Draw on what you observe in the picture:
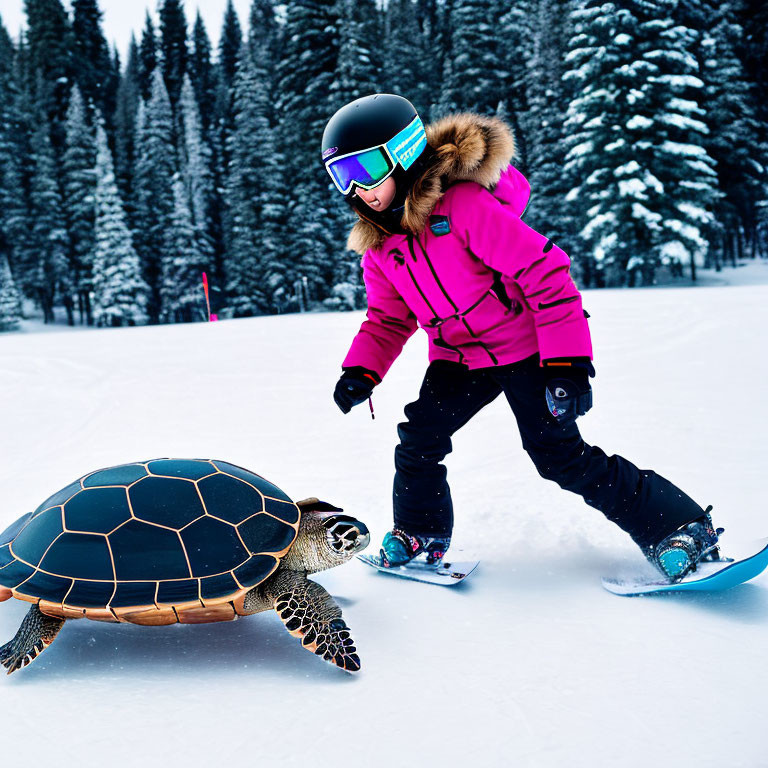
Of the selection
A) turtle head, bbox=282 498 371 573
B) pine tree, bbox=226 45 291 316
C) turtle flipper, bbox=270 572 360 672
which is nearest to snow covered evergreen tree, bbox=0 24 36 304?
pine tree, bbox=226 45 291 316

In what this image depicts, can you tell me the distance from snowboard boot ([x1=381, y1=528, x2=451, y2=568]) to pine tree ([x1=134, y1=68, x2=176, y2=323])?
35.4 m

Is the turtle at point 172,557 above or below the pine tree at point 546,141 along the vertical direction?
below

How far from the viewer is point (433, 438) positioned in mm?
2590

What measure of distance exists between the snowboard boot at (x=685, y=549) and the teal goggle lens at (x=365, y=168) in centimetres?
159

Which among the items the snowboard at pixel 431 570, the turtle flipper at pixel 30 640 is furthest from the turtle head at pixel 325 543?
the turtle flipper at pixel 30 640

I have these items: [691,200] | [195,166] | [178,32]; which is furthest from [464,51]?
[178,32]

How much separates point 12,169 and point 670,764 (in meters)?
42.8

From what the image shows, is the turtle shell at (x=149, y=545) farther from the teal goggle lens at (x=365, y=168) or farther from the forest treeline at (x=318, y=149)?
the forest treeline at (x=318, y=149)

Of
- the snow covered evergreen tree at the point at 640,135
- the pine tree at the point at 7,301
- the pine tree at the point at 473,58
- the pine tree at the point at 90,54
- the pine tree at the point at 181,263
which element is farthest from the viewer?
the pine tree at the point at 90,54

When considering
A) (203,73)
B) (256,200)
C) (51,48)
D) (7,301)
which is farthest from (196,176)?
(51,48)

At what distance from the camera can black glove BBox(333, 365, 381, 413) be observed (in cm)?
262

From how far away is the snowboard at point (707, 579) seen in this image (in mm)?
2059

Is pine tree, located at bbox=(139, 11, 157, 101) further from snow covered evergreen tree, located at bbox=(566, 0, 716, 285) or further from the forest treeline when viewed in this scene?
snow covered evergreen tree, located at bbox=(566, 0, 716, 285)

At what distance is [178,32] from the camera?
52125 millimetres
